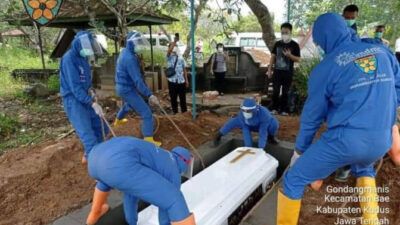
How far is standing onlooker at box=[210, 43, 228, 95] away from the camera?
9133 millimetres

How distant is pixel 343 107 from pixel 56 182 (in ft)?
9.98

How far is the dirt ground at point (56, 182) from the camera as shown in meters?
2.99

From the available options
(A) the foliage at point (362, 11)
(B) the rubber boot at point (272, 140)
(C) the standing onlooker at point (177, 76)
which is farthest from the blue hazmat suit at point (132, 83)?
(A) the foliage at point (362, 11)

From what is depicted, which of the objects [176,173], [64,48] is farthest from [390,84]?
[64,48]

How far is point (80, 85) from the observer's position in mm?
3775

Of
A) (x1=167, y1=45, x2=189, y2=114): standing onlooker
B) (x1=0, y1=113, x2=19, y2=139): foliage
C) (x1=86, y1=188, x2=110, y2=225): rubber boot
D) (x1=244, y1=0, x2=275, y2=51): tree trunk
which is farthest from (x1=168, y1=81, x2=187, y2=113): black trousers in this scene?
(x1=86, y1=188, x2=110, y2=225): rubber boot

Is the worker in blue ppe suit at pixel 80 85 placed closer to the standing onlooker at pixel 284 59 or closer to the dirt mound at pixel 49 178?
the dirt mound at pixel 49 178

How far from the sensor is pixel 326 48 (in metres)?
2.38

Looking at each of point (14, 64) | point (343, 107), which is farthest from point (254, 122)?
point (14, 64)

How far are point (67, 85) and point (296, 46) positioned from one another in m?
4.08

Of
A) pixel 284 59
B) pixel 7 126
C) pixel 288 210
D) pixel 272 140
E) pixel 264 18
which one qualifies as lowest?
pixel 7 126

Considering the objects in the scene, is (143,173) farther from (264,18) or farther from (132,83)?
(264,18)

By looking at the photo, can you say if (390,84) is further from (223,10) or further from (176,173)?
(223,10)

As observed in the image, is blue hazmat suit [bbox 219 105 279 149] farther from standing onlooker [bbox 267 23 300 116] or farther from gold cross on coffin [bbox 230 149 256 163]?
standing onlooker [bbox 267 23 300 116]
